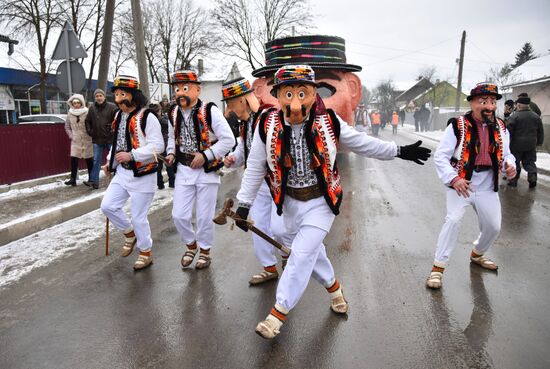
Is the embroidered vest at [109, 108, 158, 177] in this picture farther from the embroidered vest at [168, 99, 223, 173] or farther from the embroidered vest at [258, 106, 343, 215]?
the embroidered vest at [258, 106, 343, 215]

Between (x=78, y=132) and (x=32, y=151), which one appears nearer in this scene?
(x=78, y=132)

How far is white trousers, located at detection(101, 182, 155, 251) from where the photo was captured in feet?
15.1

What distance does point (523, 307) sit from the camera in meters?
3.58

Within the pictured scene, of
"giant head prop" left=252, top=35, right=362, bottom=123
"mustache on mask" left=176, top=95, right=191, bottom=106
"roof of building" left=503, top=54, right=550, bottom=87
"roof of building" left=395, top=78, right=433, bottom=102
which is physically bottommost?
"mustache on mask" left=176, top=95, right=191, bottom=106

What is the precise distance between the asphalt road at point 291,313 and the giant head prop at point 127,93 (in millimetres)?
1672

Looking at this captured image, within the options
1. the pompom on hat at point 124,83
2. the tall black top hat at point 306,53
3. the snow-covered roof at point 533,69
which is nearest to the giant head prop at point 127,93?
the pompom on hat at point 124,83

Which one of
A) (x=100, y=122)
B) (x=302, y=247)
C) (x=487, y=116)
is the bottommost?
(x=302, y=247)

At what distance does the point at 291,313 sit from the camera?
A: 3525 millimetres

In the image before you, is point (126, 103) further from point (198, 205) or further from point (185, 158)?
point (198, 205)

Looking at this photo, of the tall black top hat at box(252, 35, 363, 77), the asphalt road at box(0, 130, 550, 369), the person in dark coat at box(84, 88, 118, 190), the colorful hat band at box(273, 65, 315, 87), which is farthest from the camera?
the tall black top hat at box(252, 35, 363, 77)

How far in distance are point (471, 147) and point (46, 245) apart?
4.82m

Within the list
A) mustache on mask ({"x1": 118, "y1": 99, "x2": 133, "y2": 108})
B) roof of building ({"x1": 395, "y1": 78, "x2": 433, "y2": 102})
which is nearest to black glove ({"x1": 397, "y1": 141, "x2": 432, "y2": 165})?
mustache on mask ({"x1": 118, "y1": 99, "x2": 133, "y2": 108})

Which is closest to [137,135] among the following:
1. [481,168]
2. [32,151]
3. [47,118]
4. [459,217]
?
[459,217]

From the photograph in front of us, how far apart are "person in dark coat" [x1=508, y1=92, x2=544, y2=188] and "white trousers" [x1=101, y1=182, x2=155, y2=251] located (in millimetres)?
7603
